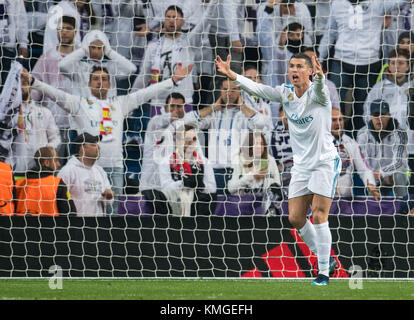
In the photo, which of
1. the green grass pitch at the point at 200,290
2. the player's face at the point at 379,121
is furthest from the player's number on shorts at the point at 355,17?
the green grass pitch at the point at 200,290

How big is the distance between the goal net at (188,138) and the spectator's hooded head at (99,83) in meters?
0.01

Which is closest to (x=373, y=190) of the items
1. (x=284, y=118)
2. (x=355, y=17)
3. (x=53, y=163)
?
(x=284, y=118)

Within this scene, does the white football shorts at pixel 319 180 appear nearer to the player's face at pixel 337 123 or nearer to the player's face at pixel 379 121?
the player's face at pixel 337 123

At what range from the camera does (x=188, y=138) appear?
8.72m

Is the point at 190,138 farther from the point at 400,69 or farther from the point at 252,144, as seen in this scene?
the point at 400,69

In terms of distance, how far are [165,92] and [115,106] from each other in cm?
61

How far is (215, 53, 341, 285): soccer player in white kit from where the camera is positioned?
6230 millimetres

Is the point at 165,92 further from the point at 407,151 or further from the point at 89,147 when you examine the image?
the point at 407,151

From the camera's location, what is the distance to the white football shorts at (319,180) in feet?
20.5

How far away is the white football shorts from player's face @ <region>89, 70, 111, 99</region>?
343 cm

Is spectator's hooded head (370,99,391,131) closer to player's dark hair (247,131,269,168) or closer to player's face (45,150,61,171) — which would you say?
player's dark hair (247,131,269,168)

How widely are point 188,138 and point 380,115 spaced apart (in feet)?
7.60

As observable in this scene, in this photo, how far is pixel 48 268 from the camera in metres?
7.66
